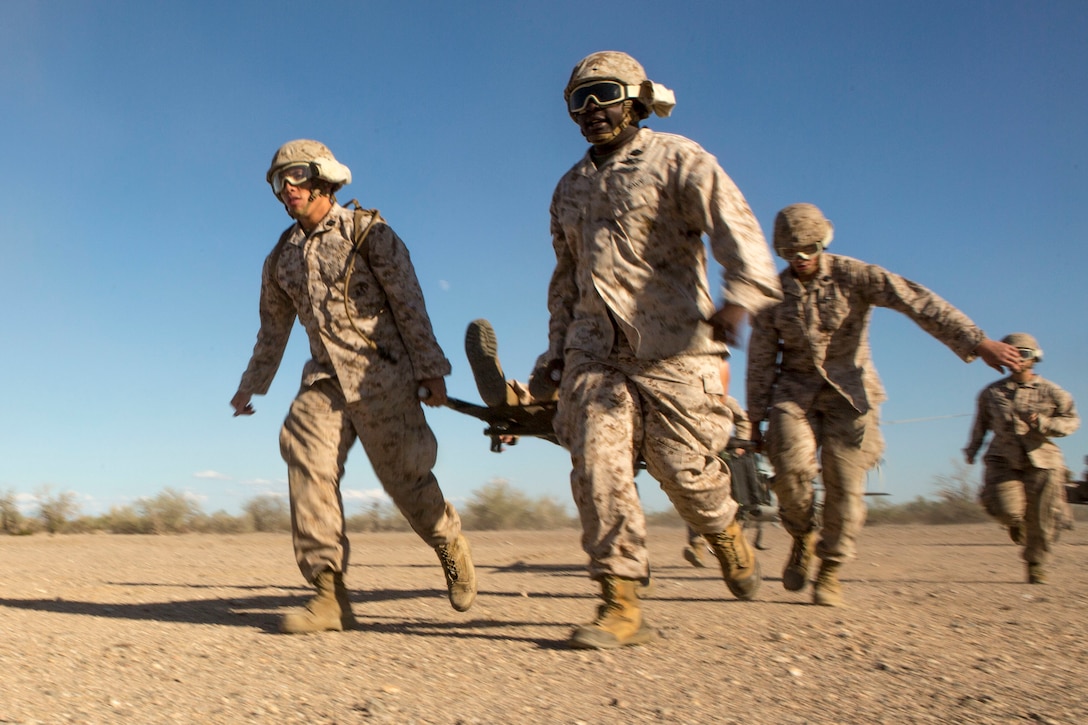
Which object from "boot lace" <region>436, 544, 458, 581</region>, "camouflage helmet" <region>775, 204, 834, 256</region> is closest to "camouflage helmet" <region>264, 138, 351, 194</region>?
"boot lace" <region>436, 544, 458, 581</region>

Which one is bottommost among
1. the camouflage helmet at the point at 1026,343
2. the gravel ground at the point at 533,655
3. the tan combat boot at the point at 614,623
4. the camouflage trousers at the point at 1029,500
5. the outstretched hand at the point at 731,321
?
the gravel ground at the point at 533,655

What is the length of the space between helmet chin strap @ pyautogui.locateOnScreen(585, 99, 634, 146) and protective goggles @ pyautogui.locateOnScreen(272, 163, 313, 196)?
1527 millimetres

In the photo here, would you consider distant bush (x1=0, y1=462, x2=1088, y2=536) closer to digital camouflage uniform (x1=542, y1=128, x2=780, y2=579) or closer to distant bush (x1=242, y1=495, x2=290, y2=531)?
distant bush (x1=242, y1=495, x2=290, y2=531)

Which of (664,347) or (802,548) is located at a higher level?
(664,347)

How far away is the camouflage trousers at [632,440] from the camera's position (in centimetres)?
488

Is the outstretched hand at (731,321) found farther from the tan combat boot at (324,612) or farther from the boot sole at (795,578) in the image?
the boot sole at (795,578)

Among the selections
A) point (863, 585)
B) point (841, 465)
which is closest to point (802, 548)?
point (841, 465)

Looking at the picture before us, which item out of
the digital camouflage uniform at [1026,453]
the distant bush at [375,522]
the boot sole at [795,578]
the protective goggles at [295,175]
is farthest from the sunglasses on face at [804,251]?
the distant bush at [375,522]

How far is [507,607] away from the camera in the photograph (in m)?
6.74

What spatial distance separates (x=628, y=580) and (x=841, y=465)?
2.54 meters

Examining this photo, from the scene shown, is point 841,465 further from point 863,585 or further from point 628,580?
point 628,580

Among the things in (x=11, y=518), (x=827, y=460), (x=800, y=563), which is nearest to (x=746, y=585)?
(x=800, y=563)

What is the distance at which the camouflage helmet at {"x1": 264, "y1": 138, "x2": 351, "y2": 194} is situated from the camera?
229 inches

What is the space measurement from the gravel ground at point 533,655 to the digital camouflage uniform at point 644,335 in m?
0.70
